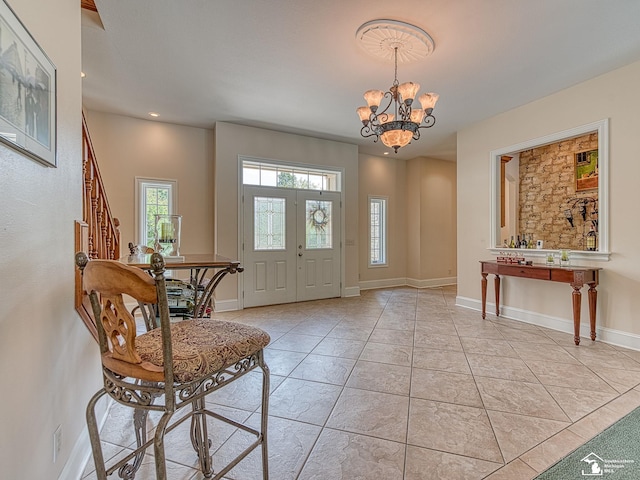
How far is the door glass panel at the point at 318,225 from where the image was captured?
19.4ft

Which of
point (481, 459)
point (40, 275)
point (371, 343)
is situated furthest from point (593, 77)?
point (40, 275)

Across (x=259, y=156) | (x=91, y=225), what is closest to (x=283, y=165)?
(x=259, y=156)

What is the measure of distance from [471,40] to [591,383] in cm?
310

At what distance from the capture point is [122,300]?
3.59 feet

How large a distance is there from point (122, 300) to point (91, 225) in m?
1.43

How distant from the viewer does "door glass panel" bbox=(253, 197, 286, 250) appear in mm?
5418

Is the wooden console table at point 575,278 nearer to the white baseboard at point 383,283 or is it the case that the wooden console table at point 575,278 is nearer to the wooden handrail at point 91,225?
the white baseboard at point 383,283

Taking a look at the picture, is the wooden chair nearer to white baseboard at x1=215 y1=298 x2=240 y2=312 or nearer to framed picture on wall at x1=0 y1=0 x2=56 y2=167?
framed picture on wall at x1=0 y1=0 x2=56 y2=167

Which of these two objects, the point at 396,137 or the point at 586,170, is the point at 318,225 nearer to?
the point at 396,137

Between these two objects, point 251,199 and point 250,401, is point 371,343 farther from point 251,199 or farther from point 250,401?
point 251,199

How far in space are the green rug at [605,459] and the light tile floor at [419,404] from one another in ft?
0.17

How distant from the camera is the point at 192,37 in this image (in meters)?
2.89

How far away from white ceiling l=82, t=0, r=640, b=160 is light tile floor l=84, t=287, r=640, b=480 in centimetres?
297

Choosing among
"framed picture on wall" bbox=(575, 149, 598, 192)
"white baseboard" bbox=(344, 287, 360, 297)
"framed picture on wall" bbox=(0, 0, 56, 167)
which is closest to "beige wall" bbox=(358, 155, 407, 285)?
"white baseboard" bbox=(344, 287, 360, 297)
